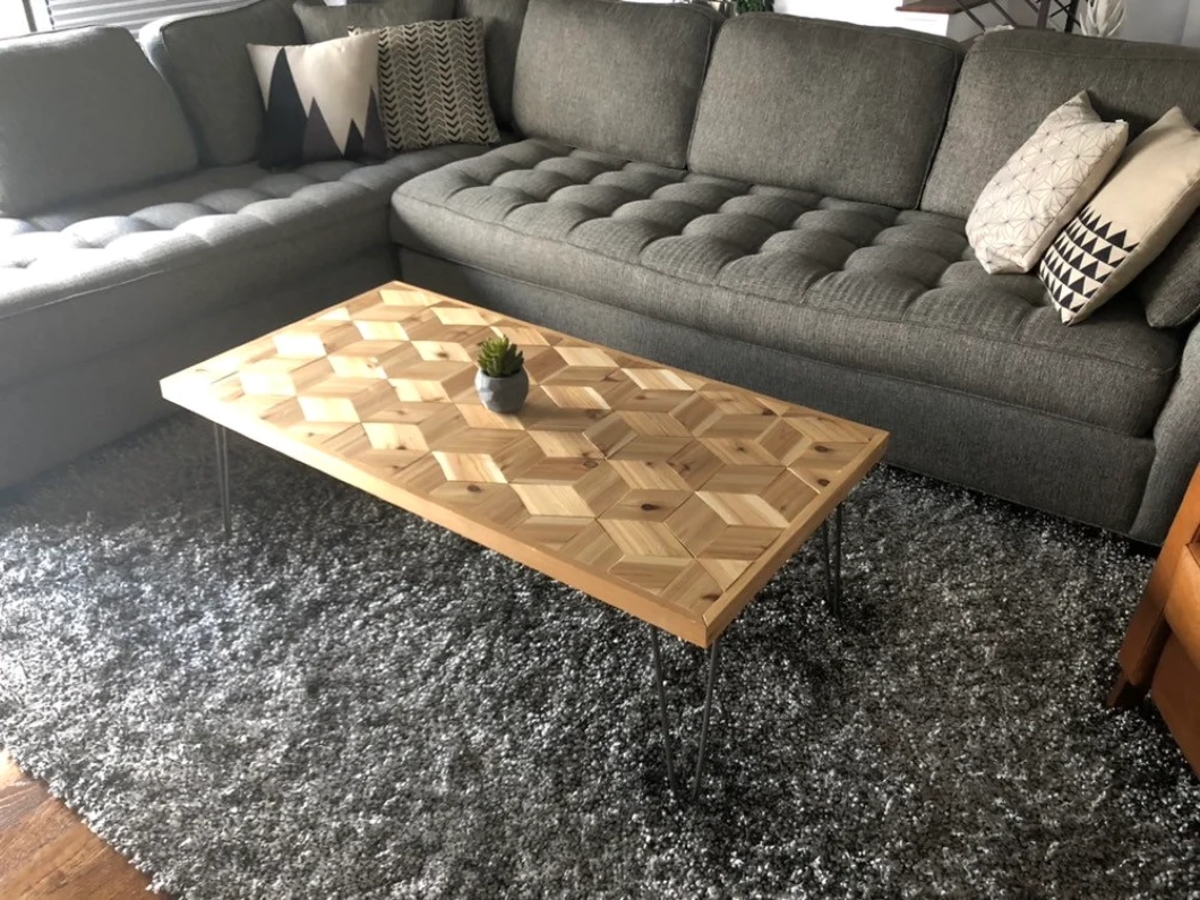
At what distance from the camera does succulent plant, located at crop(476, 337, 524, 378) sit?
167 centimetres

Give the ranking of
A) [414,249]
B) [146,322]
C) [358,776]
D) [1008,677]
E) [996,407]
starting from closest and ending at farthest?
[358,776] → [1008,677] → [996,407] → [146,322] → [414,249]

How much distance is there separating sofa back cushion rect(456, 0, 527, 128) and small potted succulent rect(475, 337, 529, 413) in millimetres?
1735

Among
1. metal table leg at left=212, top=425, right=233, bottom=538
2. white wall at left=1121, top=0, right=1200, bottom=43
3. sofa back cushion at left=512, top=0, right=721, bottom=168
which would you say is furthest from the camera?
white wall at left=1121, top=0, right=1200, bottom=43

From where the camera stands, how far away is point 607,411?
5.74 ft

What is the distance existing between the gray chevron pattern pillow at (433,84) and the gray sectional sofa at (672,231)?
8cm

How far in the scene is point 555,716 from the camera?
164cm

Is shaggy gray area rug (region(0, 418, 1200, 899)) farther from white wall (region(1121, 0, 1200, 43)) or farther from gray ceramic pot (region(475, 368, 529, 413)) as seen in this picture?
white wall (region(1121, 0, 1200, 43))

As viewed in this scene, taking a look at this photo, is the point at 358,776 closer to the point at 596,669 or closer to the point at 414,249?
the point at 596,669

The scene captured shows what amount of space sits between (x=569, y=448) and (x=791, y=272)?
2.58ft

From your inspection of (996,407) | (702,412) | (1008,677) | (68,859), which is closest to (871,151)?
(996,407)

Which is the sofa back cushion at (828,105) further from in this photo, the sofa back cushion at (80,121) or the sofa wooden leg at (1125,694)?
the sofa back cushion at (80,121)

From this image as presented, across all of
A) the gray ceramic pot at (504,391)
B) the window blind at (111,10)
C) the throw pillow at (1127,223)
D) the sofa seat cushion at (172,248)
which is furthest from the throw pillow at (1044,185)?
the window blind at (111,10)

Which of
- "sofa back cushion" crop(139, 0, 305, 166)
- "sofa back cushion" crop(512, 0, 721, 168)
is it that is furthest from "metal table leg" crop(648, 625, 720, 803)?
"sofa back cushion" crop(139, 0, 305, 166)

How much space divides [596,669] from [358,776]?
42 cm
